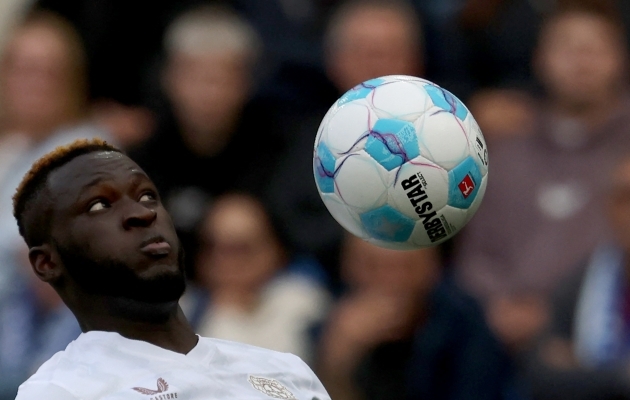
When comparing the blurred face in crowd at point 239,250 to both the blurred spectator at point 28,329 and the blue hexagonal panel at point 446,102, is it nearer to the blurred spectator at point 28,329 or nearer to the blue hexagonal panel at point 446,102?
the blurred spectator at point 28,329

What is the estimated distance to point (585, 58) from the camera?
7.21 metres

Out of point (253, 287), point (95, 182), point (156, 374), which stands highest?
point (95, 182)

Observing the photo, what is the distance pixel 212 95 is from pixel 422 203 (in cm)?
372

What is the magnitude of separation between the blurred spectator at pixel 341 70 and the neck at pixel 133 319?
272 centimetres

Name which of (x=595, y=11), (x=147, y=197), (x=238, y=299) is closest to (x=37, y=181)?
(x=147, y=197)

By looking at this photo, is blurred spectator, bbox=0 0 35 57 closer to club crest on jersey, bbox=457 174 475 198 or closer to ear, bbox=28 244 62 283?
ear, bbox=28 244 62 283

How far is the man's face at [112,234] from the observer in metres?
4.45

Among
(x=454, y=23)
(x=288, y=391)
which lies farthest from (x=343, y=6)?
(x=288, y=391)

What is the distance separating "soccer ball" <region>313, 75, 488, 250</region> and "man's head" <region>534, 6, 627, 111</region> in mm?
2852

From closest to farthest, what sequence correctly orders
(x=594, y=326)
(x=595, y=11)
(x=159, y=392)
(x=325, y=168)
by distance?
(x=159, y=392)
(x=325, y=168)
(x=594, y=326)
(x=595, y=11)

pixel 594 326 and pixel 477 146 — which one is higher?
pixel 477 146

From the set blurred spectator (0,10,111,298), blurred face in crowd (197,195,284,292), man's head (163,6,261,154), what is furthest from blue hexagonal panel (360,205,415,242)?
blurred spectator (0,10,111,298)

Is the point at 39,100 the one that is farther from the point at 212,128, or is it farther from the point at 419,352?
the point at 419,352

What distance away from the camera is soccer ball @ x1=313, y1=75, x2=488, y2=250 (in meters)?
4.40
